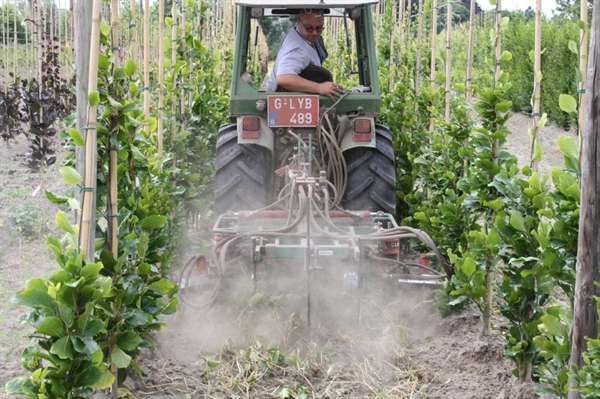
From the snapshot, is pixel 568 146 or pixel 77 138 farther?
pixel 77 138

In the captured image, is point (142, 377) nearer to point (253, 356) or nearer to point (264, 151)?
point (253, 356)

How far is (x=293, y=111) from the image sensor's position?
563 cm

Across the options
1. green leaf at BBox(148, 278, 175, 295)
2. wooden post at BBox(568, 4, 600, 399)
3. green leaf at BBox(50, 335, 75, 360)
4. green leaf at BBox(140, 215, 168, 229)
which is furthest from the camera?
green leaf at BBox(140, 215, 168, 229)

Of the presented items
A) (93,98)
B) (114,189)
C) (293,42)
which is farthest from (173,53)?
(93,98)

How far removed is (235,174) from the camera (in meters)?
5.85

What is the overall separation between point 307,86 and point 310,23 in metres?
0.72

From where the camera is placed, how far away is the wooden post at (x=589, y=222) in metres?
2.56

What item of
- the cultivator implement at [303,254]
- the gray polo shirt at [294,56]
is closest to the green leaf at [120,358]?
the cultivator implement at [303,254]

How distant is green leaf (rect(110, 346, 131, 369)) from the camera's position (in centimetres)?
327

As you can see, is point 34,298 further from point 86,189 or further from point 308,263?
point 308,263

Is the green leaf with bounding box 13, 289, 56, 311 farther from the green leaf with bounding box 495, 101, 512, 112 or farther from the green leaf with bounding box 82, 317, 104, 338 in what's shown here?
the green leaf with bounding box 495, 101, 512, 112

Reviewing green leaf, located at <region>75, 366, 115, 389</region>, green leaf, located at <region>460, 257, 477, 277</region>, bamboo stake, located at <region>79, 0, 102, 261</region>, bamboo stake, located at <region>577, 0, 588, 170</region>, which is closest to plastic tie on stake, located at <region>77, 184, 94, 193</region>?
bamboo stake, located at <region>79, 0, 102, 261</region>

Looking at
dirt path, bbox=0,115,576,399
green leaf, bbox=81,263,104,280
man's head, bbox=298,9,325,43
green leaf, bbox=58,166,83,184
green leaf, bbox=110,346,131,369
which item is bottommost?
dirt path, bbox=0,115,576,399

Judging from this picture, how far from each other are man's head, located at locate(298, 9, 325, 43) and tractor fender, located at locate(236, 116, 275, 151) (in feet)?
2.78
